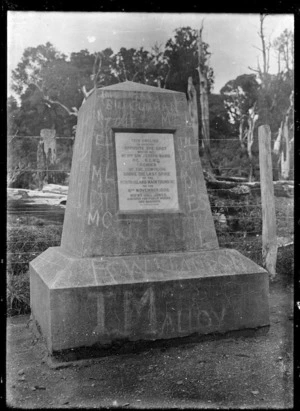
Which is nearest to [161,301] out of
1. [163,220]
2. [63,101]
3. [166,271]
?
[166,271]

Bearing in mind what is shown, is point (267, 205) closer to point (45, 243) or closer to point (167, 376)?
point (45, 243)

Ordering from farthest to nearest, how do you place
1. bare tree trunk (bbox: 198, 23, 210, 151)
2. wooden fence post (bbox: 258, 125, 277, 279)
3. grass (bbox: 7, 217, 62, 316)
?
bare tree trunk (bbox: 198, 23, 210, 151)
wooden fence post (bbox: 258, 125, 277, 279)
grass (bbox: 7, 217, 62, 316)

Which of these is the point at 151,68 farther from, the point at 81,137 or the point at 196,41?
the point at 81,137

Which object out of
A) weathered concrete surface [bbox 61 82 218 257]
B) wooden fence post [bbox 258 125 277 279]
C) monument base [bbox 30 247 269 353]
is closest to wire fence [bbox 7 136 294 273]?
wooden fence post [bbox 258 125 277 279]

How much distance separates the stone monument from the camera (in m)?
3.90

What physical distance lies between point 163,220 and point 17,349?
191 cm

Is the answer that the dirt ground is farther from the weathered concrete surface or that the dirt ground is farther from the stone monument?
the weathered concrete surface

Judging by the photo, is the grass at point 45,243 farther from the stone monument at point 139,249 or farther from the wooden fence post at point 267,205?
the stone monument at point 139,249

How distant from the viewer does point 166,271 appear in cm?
418

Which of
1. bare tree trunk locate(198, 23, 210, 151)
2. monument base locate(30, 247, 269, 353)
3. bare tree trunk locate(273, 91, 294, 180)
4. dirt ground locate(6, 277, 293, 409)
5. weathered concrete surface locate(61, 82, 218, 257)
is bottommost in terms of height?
dirt ground locate(6, 277, 293, 409)

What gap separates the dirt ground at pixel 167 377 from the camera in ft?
10.4

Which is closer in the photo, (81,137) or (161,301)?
(161,301)

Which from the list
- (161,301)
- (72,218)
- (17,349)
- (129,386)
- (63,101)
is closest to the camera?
(129,386)

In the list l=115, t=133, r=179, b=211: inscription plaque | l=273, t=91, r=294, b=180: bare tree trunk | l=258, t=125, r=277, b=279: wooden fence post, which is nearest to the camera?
l=115, t=133, r=179, b=211: inscription plaque
